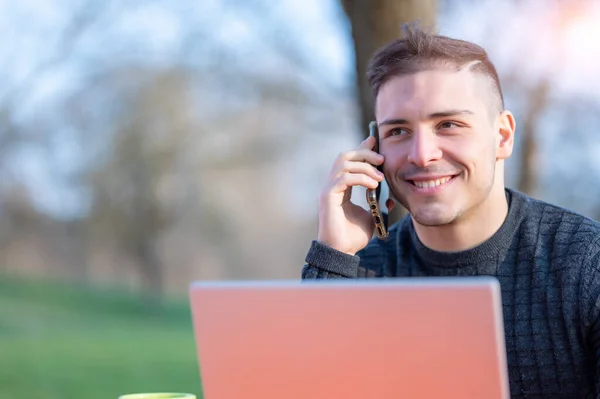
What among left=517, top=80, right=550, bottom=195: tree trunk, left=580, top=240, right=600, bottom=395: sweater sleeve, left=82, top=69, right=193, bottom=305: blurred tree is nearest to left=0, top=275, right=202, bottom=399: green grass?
left=82, top=69, right=193, bottom=305: blurred tree

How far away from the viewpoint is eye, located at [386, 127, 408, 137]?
214 centimetres

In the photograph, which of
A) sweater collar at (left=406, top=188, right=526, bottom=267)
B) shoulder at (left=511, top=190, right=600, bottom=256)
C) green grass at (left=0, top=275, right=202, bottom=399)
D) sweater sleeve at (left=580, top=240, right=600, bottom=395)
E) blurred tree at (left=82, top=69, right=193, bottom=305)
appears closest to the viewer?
sweater sleeve at (left=580, top=240, right=600, bottom=395)

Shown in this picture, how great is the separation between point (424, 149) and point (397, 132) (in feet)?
0.43

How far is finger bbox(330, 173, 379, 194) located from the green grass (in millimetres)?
5139

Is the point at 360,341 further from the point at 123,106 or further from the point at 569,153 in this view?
the point at 123,106

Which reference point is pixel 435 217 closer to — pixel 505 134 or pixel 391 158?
pixel 391 158

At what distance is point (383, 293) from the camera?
3.77 ft

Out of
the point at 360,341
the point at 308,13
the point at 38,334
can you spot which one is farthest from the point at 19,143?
the point at 360,341

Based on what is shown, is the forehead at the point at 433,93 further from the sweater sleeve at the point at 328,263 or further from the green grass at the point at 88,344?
the green grass at the point at 88,344

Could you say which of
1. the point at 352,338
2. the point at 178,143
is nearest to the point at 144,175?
the point at 178,143

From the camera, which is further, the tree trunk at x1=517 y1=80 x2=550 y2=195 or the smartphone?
the tree trunk at x1=517 y1=80 x2=550 y2=195

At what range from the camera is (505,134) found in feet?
7.31

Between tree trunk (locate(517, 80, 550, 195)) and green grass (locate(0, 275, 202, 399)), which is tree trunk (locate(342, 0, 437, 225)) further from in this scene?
green grass (locate(0, 275, 202, 399))

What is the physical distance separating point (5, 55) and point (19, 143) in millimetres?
2490
